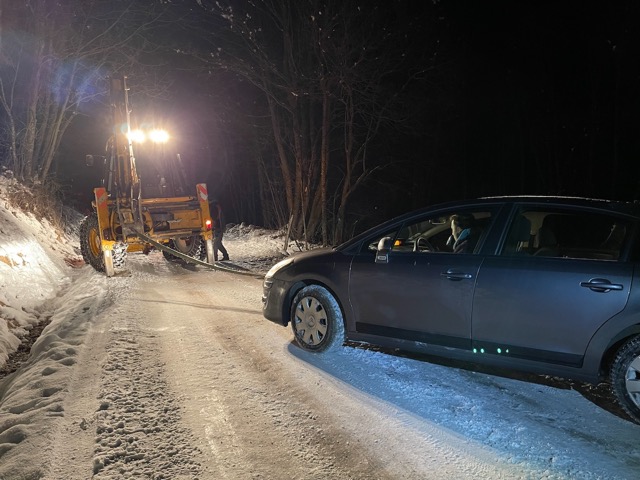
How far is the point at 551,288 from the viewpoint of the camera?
3.42 m

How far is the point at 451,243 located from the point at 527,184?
36719mm

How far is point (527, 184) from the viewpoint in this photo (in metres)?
37.3

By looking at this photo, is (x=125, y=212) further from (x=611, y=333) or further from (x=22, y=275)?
(x=611, y=333)

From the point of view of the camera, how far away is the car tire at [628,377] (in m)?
3.14

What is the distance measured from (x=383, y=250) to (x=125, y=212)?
288 inches

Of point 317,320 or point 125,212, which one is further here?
point 125,212

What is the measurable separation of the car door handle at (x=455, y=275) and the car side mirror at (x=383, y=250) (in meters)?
0.60

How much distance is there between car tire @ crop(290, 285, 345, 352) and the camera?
15.1 ft

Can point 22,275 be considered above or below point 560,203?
below

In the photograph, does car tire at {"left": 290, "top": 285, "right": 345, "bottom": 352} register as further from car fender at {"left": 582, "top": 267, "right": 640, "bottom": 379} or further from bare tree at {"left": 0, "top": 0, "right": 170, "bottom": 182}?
bare tree at {"left": 0, "top": 0, "right": 170, "bottom": 182}

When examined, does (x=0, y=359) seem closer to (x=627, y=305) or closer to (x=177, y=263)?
(x=627, y=305)

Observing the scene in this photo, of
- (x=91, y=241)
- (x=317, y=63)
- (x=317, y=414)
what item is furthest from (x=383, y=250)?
(x=317, y=63)

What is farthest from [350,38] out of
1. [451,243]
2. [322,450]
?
[322,450]

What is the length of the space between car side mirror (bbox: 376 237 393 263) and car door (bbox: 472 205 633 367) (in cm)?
92
